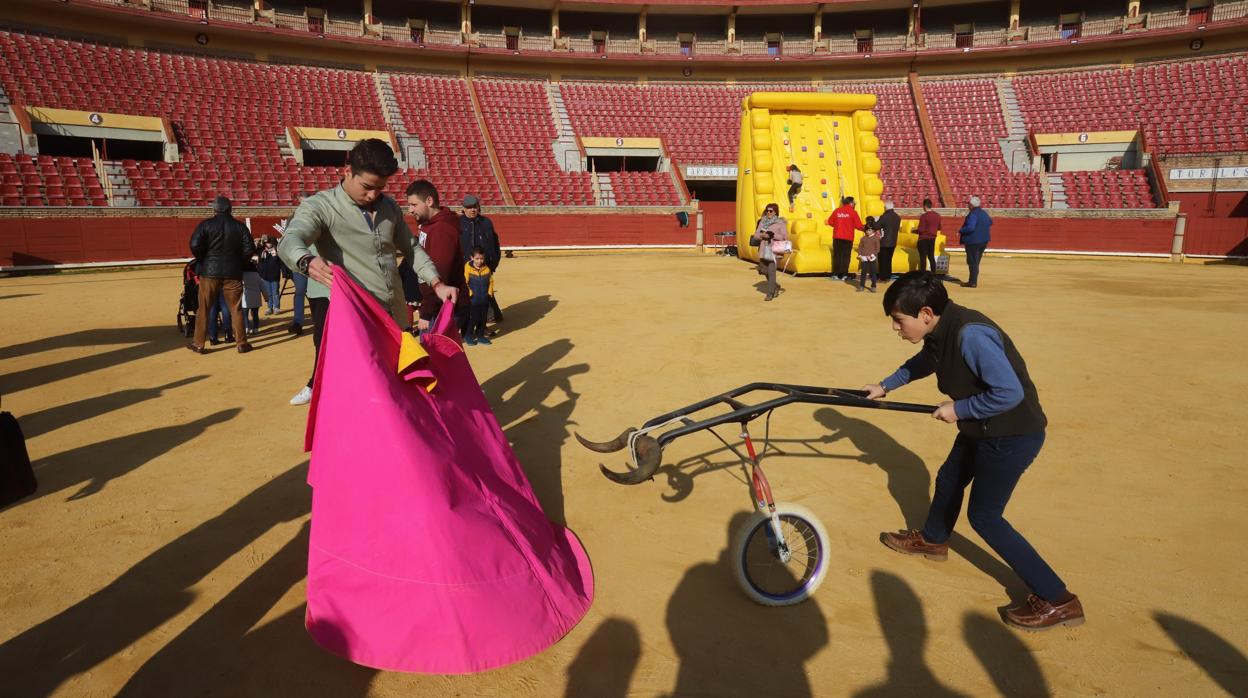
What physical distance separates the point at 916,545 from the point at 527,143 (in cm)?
2318

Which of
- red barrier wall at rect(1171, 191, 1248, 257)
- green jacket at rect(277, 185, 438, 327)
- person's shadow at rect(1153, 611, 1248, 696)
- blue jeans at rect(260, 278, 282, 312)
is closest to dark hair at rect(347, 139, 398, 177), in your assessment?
green jacket at rect(277, 185, 438, 327)

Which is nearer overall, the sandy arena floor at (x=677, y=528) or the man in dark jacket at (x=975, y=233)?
the sandy arena floor at (x=677, y=528)

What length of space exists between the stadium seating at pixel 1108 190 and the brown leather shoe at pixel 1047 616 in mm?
21391

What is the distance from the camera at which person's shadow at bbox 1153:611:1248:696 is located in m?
2.13

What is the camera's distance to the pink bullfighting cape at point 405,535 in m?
2.13

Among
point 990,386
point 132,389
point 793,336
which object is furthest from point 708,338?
point 132,389

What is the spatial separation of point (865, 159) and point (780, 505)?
44.6 ft

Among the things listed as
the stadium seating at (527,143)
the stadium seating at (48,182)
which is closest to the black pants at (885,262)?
the stadium seating at (527,143)

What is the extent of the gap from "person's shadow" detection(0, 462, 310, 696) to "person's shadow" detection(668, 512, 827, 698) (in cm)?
129

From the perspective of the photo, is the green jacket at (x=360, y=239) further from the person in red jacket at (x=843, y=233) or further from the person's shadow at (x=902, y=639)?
the person in red jacket at (x=843, y=233)

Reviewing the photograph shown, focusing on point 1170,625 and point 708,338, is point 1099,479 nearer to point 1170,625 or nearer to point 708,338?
point 1170,625

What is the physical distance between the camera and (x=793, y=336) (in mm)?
7141

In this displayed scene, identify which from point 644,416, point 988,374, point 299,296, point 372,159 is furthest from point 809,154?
point 988,374

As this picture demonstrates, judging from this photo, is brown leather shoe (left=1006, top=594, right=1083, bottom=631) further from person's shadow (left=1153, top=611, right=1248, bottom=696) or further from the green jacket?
the green jacket
